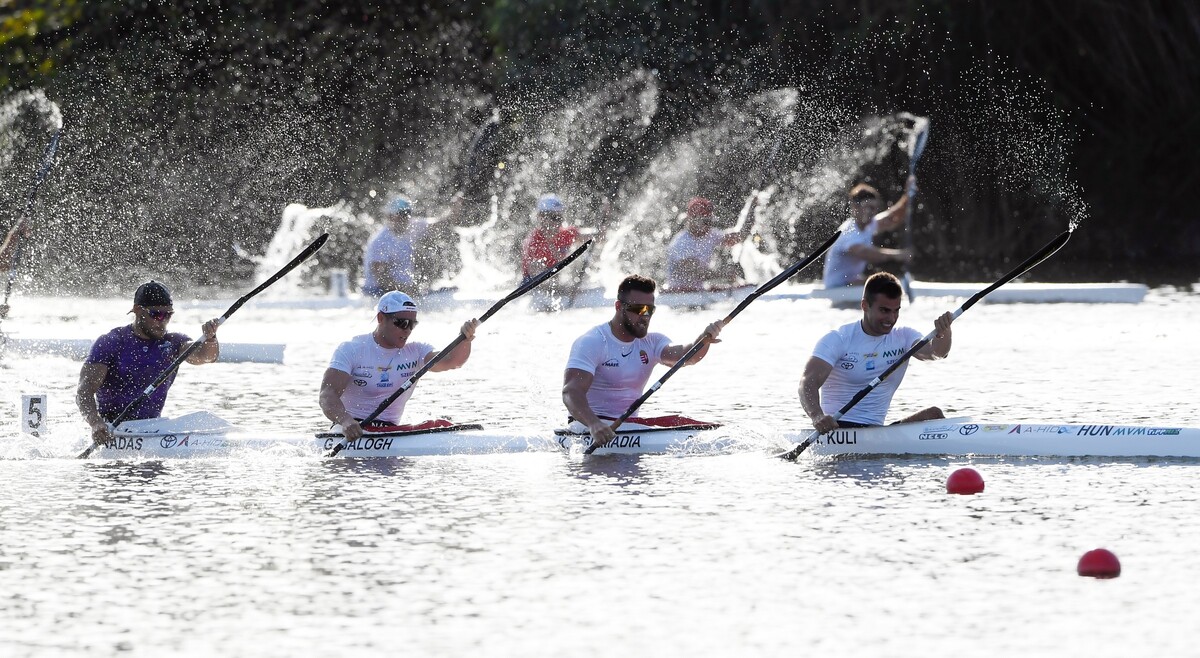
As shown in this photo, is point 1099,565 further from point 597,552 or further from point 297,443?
point 297,443

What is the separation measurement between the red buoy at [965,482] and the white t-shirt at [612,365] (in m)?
2.85

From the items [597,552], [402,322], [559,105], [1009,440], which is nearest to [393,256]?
[402,322]

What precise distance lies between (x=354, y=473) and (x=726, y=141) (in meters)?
30.0

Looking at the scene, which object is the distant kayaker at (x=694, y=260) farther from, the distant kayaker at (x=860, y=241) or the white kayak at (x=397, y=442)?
the white kayak at (x=397, y=442)

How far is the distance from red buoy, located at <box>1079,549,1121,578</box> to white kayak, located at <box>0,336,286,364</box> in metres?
13.9

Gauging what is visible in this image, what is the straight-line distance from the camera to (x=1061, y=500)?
1083cm

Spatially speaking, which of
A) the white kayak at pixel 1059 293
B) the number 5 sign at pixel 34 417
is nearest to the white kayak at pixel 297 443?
the number 5 sign at pixel 34 417

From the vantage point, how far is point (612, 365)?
1324 centimetres

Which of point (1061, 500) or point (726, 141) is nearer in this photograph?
point (1061, 500)

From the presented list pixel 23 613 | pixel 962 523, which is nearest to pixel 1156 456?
pixel 962 523

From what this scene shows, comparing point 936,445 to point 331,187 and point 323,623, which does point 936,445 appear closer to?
point 323,623

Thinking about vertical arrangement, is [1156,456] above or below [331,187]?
below

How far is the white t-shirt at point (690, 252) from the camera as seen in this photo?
25.7 metres

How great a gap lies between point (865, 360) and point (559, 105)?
97.8 feet
